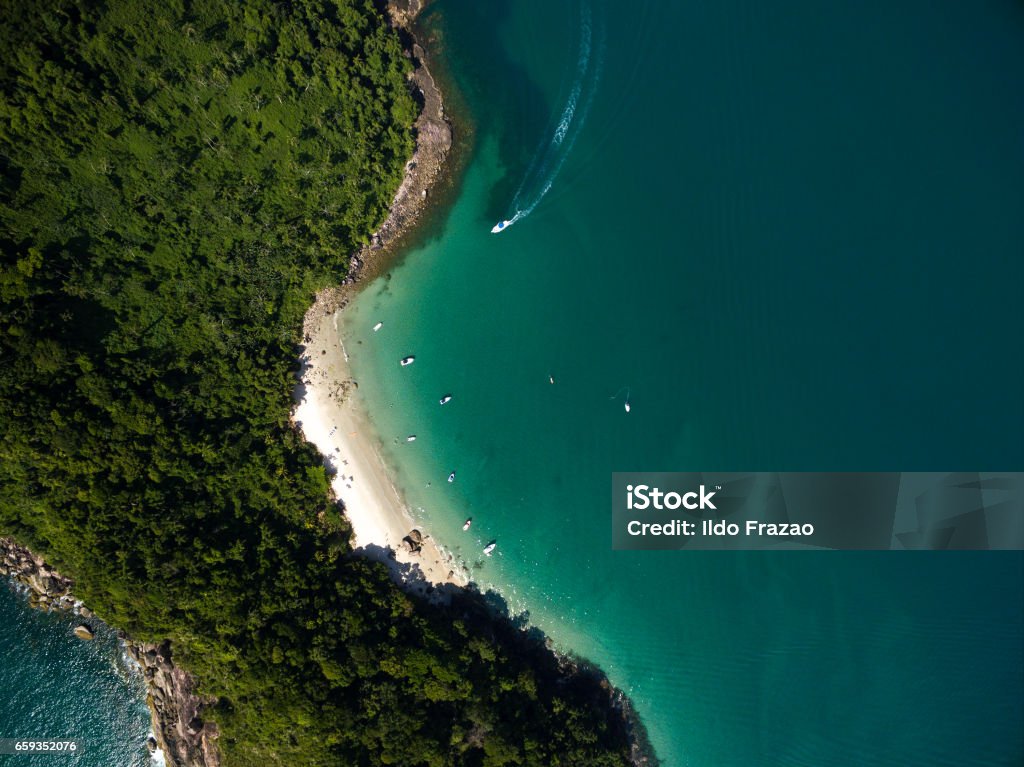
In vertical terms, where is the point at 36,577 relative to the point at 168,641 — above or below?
above

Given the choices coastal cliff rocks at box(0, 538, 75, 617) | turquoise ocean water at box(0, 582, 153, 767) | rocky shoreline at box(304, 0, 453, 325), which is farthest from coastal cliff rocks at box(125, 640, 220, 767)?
rocky shoreline at box(304, 0, 453, 325)

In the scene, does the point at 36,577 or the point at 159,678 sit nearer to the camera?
the point at 159,678

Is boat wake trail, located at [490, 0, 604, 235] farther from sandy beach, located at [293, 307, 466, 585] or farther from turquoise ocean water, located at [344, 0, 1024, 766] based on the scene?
sandy beach, located at [293, 307, 466, 585]

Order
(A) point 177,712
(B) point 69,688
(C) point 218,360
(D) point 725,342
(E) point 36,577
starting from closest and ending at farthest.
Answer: (C) point 218,360 → (A) point 177,712 → (E) point 36,577 → (B) point 69,688 → (D) point 725,342

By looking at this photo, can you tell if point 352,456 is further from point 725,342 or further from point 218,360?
point 725,342

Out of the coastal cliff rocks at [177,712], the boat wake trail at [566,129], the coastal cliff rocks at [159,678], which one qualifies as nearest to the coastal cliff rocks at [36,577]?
the coastal cliff rocks at [159,678]

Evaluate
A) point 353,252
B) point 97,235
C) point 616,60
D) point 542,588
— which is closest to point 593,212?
point 616,60

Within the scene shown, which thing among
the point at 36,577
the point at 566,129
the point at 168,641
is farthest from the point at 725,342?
the point at 36,577
